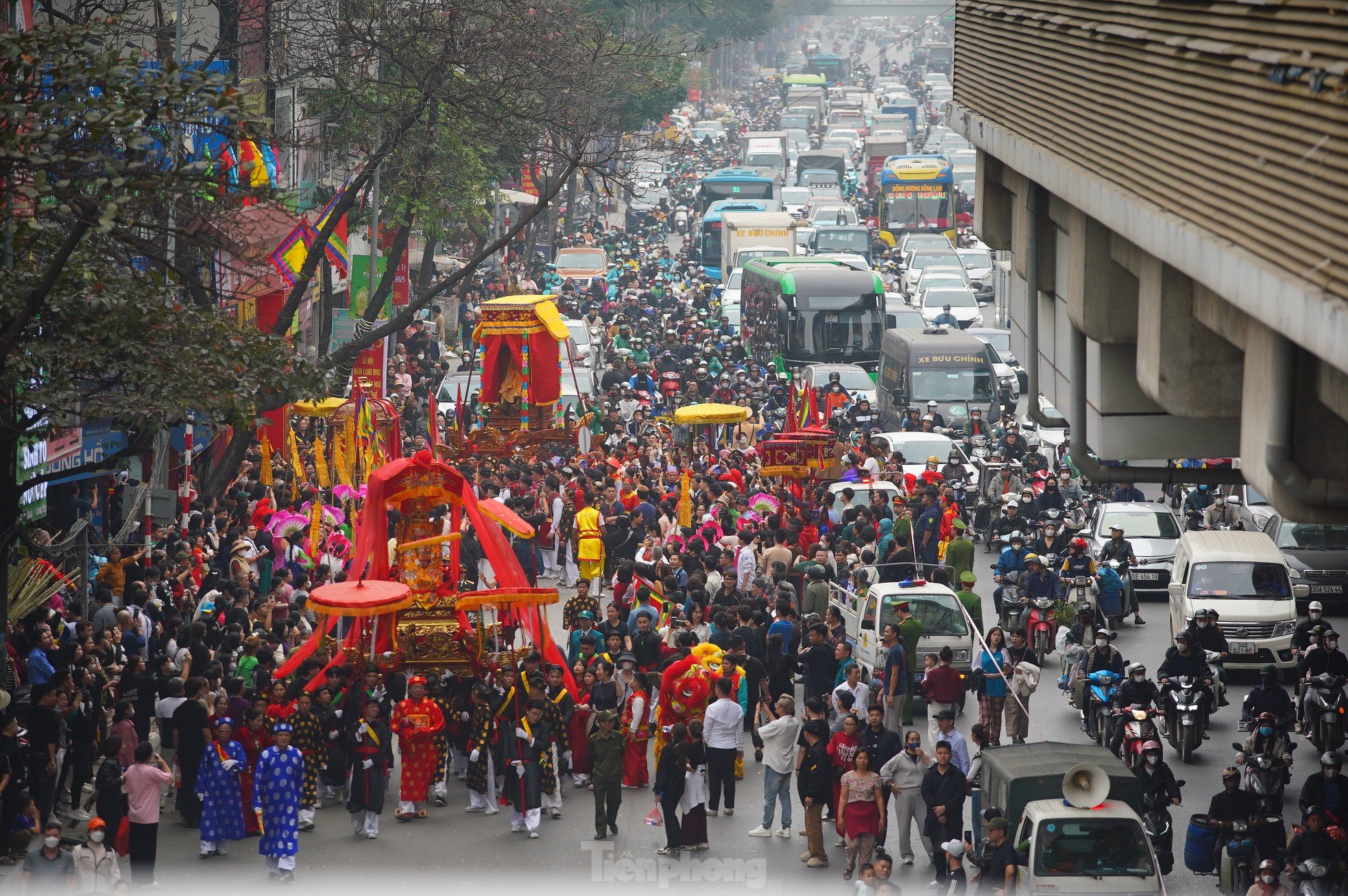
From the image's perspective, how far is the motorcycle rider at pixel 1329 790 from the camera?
14102mm

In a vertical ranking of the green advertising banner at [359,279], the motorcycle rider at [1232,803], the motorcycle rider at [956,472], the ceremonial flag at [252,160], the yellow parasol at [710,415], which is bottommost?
the motorcycle rider at [956,472]

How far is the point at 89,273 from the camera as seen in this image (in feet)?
48.9

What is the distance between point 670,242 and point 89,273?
52.4 m

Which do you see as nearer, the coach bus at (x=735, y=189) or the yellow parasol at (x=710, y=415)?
the yellow parasol at (x=710, y=415)

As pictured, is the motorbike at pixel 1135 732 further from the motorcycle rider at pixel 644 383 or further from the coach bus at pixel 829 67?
the coach bus at pixel 829 67

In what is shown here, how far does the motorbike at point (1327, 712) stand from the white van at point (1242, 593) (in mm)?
2436

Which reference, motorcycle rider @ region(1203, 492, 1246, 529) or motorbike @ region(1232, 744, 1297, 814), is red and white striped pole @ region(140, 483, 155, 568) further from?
motorcycle rider @ region(1203, 492, 1246, 529)

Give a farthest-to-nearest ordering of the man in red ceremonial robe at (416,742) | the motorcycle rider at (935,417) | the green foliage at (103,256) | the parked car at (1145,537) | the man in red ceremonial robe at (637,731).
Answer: the motorcycle rider at (935,417)
the parked car at (1145,537)
the man in red ceremonial robe at (637,731)
the man in red ceremonial robe at (416,742)
the green foliage at (103,256)

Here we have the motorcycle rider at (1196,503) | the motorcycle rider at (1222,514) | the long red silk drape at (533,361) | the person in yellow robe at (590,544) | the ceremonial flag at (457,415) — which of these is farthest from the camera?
the ceremonial flag at (457,415)

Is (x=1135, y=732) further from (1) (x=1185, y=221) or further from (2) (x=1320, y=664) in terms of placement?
(1) (x=1185, y=221)

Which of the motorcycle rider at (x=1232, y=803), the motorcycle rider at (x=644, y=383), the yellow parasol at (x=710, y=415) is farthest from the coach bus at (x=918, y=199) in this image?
the motorcycle rider at (x=1232, y=803)

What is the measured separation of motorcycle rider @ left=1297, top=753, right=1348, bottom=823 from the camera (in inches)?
555

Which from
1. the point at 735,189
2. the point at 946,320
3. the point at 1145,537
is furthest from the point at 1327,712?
the point at 735,189

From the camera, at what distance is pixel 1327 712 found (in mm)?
17000
